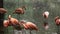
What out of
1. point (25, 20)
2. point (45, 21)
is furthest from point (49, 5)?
point (25, 20)

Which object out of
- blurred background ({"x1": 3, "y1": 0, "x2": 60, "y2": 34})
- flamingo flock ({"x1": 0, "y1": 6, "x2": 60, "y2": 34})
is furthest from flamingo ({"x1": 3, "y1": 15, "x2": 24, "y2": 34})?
blurred background ({"x1": 3, "y1": 0, "x2": 60, "y2": 34})

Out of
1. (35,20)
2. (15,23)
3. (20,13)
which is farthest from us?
(35,20)

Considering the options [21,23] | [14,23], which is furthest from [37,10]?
[14,23]

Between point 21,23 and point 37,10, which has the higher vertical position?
point 37,10

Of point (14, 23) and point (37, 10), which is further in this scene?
point (37, 10)

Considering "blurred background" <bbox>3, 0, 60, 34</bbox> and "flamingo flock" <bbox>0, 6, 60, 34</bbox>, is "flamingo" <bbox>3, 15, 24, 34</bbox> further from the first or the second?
"blurred background" <bbox>3, 0, 60, 34</bbox>

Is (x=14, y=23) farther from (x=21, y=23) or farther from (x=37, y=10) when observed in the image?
(x=37, y=10)

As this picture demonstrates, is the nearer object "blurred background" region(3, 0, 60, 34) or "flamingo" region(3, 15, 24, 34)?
"flamingo" region(3, 15, 24, 34)

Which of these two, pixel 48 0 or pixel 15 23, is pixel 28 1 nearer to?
pixel 48 0
